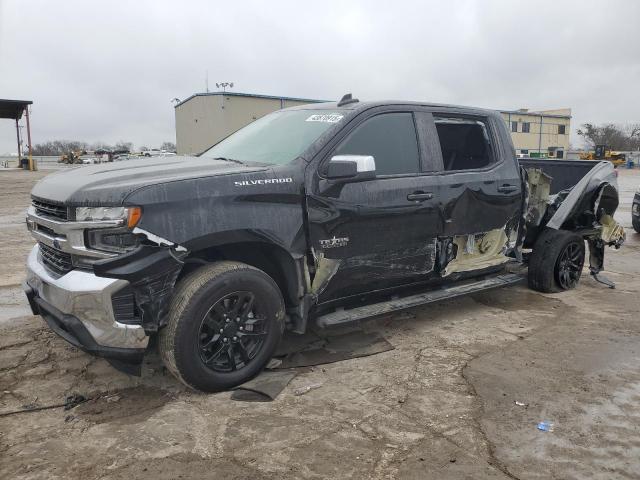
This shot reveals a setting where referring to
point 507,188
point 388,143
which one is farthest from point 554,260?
point 388,143

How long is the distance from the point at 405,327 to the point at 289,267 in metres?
1.64

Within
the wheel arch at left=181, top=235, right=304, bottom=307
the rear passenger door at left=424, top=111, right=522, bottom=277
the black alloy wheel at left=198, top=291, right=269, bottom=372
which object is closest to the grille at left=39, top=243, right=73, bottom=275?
the wheel arch at left=181, top=235, right=304, bottom=307

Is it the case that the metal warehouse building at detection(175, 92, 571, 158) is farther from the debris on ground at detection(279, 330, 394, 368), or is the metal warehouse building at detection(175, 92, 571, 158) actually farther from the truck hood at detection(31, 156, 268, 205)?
A: the truck hood at detection(31, 156, 268, 205)

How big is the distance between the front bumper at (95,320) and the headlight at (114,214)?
0.33 meters

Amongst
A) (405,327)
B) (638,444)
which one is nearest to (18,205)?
(405,327)

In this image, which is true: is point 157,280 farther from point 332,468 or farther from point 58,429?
point 332,468

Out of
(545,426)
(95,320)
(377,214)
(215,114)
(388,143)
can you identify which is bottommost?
(545,426)

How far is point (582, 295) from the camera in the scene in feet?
19.9

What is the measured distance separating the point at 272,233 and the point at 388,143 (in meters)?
1.35

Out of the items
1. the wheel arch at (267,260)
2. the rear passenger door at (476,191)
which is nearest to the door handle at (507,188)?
the rear passenger door at (476,191)

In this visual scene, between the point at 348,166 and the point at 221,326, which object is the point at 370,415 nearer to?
the point at 221,326

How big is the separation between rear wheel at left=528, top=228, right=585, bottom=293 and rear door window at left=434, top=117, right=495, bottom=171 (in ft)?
4.55

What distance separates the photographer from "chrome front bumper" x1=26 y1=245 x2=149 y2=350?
300cm

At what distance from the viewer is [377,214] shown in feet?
13.2
